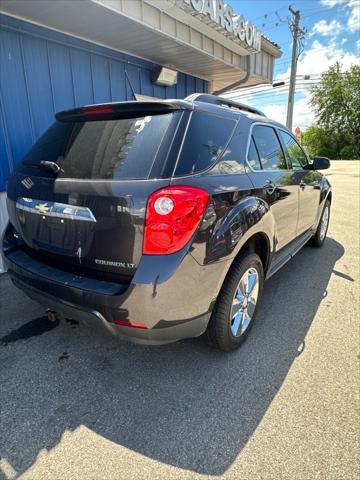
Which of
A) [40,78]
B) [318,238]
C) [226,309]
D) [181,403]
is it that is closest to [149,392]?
[181,403]

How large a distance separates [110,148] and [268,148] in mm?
1642

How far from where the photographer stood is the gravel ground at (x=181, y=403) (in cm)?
168

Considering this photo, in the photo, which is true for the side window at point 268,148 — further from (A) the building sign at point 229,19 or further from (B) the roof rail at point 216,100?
(A) the building sign at point 229,19

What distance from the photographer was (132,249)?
1.78 meters

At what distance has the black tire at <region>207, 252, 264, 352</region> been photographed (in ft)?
7.29

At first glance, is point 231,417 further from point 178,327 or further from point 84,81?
point 84,81

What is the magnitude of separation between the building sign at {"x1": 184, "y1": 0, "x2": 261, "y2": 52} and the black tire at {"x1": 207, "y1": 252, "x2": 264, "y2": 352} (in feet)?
12.8

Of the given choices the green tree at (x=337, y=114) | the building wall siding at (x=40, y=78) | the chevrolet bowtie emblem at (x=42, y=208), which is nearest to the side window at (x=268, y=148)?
the chevrolet bowtie emblem at (x=42, y=208)

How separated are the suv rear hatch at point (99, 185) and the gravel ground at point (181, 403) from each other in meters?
0.83

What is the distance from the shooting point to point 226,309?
223 cm

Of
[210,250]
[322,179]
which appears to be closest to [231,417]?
[210,250]

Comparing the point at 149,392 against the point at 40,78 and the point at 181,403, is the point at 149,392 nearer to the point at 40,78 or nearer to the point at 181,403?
the point at 181,403

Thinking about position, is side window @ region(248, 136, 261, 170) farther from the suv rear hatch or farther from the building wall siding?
the building wall siding

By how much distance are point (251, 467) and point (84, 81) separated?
525 cm
